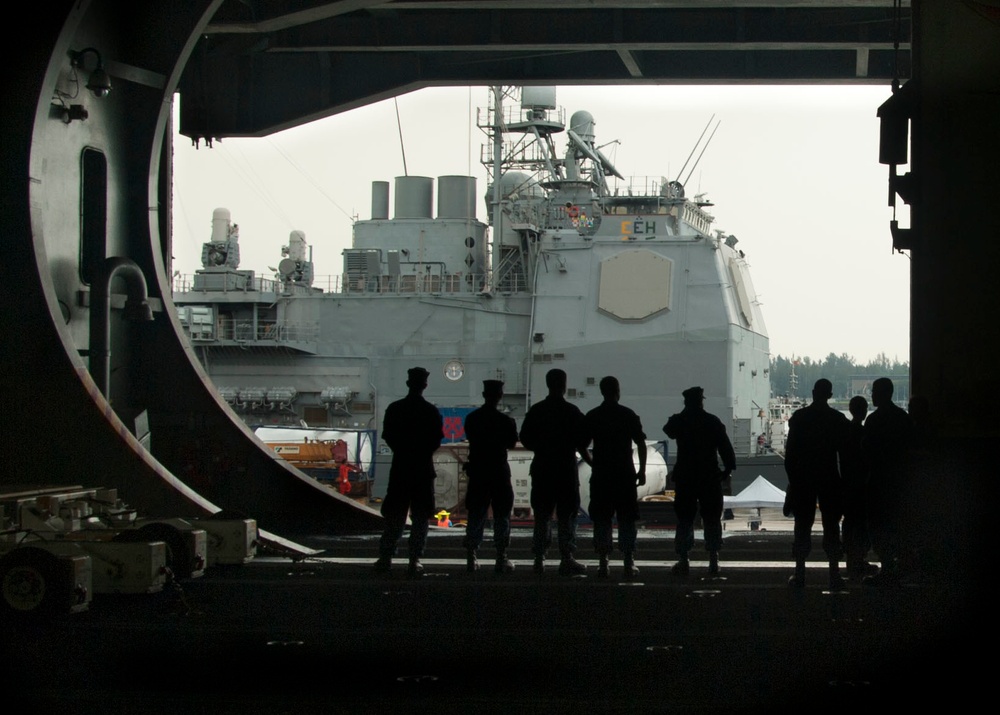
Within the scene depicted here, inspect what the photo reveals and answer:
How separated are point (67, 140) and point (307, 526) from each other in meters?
4.14

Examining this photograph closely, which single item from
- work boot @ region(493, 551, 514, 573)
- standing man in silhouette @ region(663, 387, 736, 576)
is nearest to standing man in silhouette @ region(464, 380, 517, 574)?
work boot @ region(493, 551, 514, 573)

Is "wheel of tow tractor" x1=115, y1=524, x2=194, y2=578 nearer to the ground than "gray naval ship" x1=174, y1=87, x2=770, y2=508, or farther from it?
nearer to the ground

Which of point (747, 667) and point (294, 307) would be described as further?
point (294, 307)

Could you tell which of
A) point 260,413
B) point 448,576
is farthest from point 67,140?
point 260,413

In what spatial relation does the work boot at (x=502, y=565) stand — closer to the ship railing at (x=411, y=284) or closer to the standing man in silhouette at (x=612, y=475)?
the standing man in silhouette at (x=612, y=475)

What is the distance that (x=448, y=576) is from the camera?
886cm

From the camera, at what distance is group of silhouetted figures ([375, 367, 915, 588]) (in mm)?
8250

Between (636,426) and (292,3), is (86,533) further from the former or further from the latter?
(292,3)

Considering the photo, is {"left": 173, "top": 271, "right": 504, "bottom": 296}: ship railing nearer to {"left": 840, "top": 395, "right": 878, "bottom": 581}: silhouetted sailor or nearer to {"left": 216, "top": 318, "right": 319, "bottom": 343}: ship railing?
{"left": 216, "top": 318, "right": 319, "bottom": 343}: ship railing

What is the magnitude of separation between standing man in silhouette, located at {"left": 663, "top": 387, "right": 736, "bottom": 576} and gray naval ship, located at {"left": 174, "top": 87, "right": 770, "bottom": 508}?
850 inches

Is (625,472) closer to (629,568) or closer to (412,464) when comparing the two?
(629,568)

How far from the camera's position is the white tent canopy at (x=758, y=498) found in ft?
72.8

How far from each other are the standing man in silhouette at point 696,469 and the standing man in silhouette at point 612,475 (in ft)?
0.98

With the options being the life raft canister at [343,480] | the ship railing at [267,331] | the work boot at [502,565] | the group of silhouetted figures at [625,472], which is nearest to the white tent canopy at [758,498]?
the life raft canister at [343,480]
